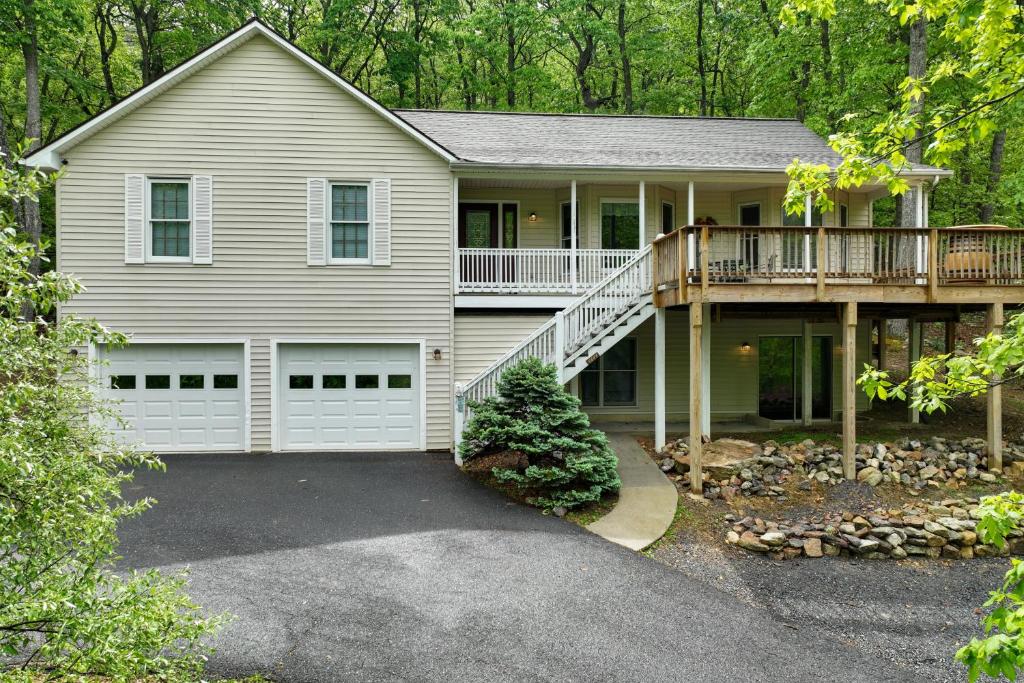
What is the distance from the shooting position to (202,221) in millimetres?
10516

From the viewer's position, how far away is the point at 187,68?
10.3m

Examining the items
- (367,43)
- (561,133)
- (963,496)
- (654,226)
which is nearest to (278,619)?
(963,496)

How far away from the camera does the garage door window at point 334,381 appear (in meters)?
10.9

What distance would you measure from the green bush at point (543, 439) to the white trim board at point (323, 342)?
2.12 metres

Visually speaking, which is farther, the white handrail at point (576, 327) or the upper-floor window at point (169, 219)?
the upper-floor window at point (169, 219)

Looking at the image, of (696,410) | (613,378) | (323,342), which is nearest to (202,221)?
(323,342)

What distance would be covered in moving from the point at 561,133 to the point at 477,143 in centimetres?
236

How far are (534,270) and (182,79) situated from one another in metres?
7.50

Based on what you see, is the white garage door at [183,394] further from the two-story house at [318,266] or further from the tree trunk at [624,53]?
the tree trunk at [624,53]

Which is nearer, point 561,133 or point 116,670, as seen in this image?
point 116,670

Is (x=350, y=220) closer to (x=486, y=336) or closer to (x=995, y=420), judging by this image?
(x=486, y=336)

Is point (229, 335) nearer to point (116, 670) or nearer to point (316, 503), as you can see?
point (316, 503)

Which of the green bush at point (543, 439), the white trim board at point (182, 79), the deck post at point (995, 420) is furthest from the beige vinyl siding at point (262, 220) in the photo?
the deck post at point (995, 420)

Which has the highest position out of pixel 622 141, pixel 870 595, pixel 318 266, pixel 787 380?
pixel 622 141
